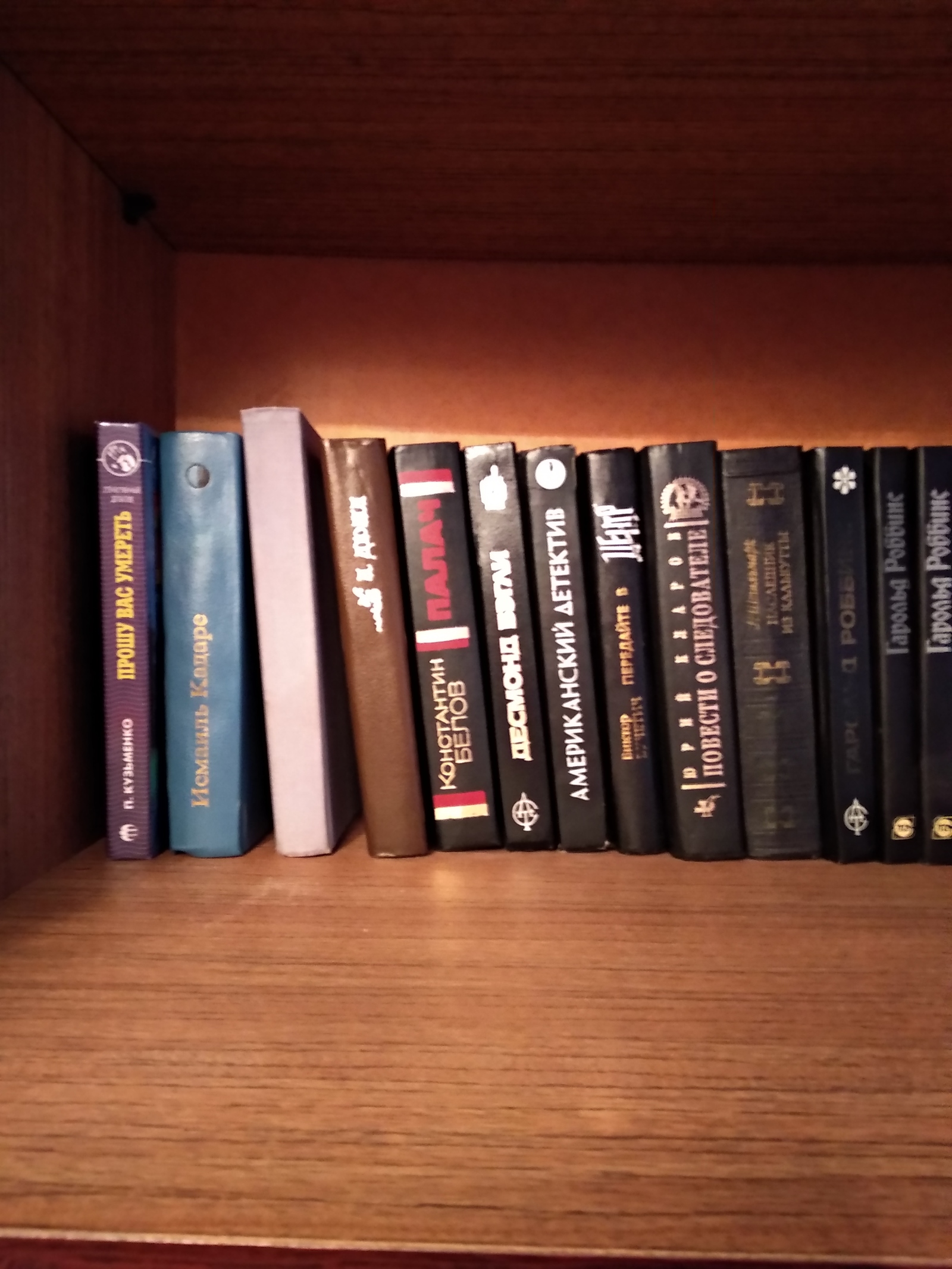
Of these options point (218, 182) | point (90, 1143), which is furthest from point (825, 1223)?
point (218, 182)

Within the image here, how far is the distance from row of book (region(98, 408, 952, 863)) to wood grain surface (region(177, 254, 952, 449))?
0.21 metres

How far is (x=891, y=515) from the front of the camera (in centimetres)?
60

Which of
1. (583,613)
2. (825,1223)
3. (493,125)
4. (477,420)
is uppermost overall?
(493,125)

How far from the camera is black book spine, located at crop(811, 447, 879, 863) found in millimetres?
596

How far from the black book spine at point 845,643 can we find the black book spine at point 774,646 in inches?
0.5

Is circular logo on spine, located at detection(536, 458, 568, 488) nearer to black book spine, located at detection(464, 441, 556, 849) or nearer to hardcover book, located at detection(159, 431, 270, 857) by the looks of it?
black book spine, located at detection(464, 441, 556, 849)

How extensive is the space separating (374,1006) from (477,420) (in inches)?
22.0

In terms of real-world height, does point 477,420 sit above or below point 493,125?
below

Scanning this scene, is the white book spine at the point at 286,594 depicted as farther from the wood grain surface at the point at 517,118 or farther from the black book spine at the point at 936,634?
the black book spine at the point at 936,634

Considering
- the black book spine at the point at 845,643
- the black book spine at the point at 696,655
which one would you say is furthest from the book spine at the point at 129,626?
the black book spine at the point at 845,643

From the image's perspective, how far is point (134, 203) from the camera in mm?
700

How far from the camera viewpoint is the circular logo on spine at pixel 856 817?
599mm

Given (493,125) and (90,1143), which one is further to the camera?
(493,125)

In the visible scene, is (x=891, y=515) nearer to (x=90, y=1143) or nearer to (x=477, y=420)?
(x=477, y=420)
